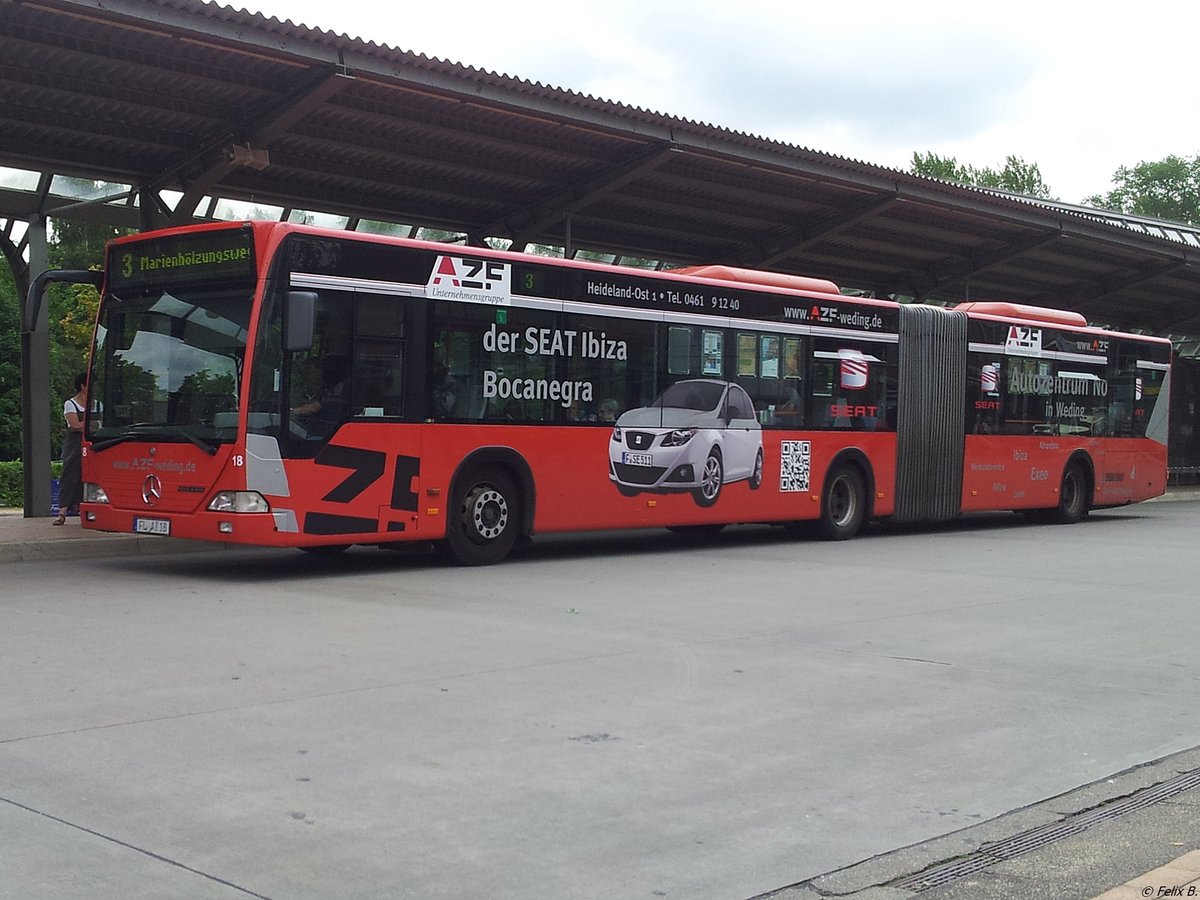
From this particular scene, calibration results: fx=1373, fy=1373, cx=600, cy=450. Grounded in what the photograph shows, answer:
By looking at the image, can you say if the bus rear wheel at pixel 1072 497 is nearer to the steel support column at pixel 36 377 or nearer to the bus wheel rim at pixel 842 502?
the bus wheel rim at pixel 842 502

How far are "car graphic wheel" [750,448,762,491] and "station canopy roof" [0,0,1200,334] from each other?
13.6 ft

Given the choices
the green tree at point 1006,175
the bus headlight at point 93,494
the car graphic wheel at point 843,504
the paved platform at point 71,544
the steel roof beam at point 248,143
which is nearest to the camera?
the bus headlight at point 93,494

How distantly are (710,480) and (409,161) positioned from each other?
5.71 m

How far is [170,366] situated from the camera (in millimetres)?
12805

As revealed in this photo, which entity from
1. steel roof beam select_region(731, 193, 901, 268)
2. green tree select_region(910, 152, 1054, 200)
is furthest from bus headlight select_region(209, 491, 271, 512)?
green tree select_region(910, 152, 1054, 200)

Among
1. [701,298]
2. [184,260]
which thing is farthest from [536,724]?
[701,298]

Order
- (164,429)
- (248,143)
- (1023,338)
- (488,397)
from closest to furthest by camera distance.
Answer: (164,429) < (488,397) < (248,143) < (1023,338)

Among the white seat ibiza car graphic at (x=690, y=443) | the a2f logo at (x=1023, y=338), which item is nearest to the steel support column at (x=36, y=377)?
the white seat ibiza car graphic at (x=690, y=443)

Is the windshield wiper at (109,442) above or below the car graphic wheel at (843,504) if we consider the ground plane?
above

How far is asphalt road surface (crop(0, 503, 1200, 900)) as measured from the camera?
4.73 meters

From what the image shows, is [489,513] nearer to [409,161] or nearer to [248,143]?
[248,143]

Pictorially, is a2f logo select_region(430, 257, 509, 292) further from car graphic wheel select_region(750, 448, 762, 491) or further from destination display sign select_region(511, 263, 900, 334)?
car graphic wheel select_region(750, 448, 762, 491)

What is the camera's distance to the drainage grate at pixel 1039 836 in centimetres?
464

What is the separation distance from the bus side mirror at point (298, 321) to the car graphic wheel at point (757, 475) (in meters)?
6.81
